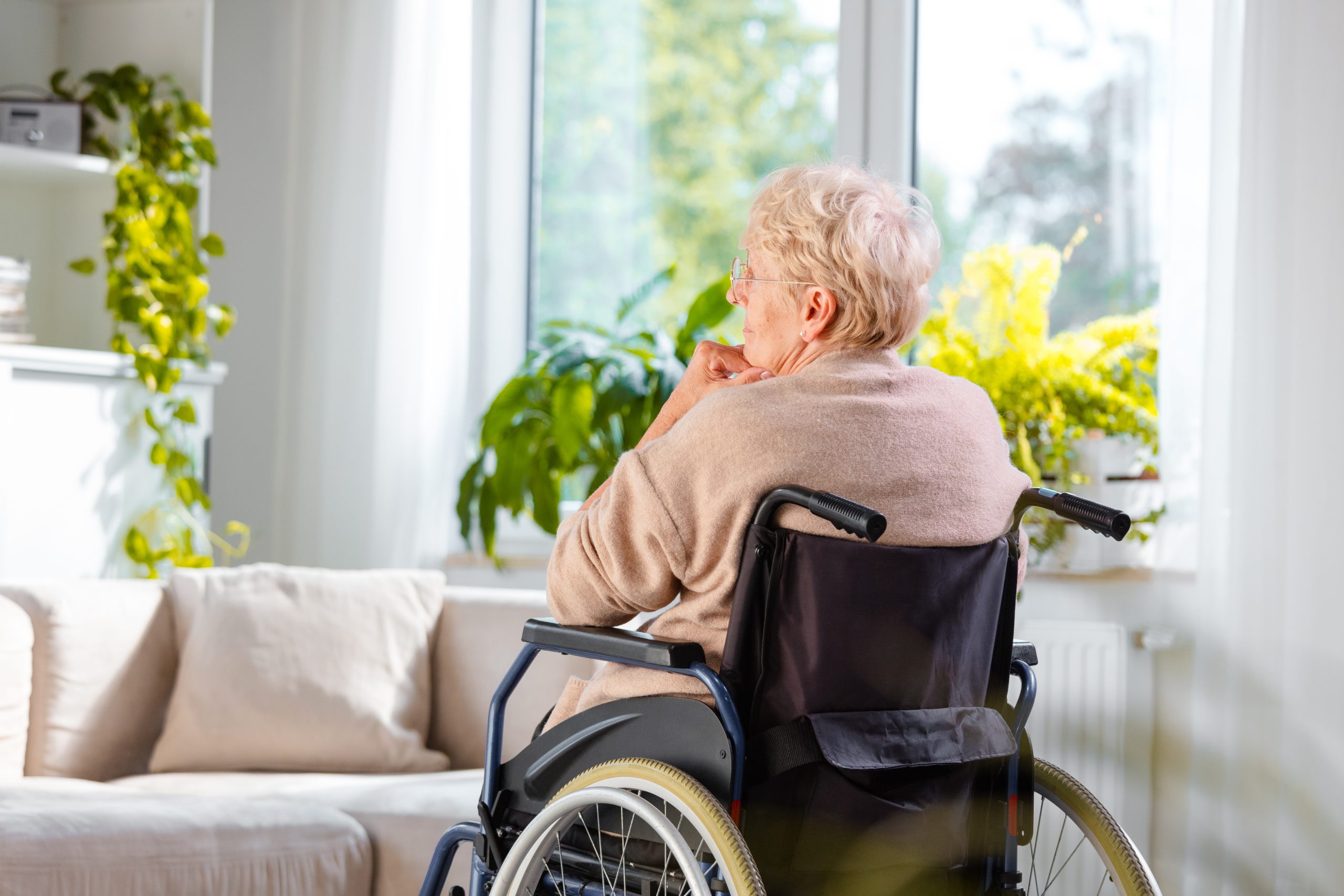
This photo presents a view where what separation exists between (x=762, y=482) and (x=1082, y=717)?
4.71 ft

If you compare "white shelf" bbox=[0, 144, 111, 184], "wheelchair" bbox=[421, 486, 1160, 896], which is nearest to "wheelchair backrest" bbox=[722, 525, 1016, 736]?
"wheelchair" bbox=[421, 486, 1160, 896]

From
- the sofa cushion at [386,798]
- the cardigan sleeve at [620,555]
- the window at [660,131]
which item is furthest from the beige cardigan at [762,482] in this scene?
the window at [660,131]

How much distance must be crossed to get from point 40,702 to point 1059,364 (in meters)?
2.01

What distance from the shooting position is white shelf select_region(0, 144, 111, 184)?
107 inches

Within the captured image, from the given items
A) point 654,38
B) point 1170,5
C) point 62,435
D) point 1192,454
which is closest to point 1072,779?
point 1192,454

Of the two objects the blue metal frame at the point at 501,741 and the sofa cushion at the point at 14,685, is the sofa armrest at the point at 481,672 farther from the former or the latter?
the blue metal frame at the point at 501,741

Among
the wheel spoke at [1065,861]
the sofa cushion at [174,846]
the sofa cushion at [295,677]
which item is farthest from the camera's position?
the sofa cushion at [295,677]

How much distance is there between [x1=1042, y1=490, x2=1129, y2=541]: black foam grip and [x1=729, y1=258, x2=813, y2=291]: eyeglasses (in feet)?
1.12

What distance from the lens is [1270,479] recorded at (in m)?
2.22

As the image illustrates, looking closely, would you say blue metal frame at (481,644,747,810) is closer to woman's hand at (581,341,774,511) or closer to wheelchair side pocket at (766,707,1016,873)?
wheelchair side pocket at (766,707,1016,873)

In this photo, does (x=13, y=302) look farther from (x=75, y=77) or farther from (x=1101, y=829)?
(x=1101, y=829)

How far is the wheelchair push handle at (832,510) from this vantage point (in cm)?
108

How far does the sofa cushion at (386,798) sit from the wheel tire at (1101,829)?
89 cm

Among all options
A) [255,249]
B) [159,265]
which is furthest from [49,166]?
[255,249]
